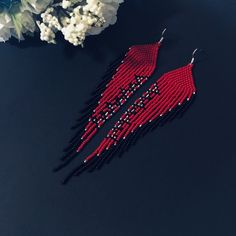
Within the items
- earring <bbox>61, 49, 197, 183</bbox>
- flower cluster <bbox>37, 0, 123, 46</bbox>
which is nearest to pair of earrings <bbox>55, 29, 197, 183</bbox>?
earring <bbox>61, 49, 197, 183</bbox>

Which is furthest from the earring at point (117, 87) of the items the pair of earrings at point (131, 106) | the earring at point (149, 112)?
the earring at point (149, 112)

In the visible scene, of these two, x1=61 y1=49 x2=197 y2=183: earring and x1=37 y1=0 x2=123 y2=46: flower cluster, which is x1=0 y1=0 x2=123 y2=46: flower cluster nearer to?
x1=37 y1=0 x2=123 y2=46: flower cluster

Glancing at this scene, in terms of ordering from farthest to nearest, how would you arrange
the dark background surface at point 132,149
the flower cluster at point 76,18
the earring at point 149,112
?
the flower cluster at point 76,18
the earring at point 149,112
the dark background surface at point 132,149

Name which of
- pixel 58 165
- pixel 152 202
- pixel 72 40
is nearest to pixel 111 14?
pixel 72 40

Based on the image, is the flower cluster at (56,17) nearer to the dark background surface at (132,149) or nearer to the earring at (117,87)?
the dark background surface at (132,149)

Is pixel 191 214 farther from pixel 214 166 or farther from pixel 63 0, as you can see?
pixel 63 0

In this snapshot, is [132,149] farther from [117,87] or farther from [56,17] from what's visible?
[56,17]

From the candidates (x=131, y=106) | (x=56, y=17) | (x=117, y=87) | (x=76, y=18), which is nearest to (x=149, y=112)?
(x=131, y=106)
